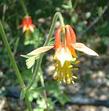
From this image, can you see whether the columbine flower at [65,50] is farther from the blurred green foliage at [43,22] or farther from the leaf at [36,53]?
the blurred green foliage at [43,22]

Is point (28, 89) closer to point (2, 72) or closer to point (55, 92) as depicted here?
point (55, 92)

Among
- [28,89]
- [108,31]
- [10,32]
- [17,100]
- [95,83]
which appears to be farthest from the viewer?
[95,83]

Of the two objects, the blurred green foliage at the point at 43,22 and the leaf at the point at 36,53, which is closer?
the leaf at the point at 36,53

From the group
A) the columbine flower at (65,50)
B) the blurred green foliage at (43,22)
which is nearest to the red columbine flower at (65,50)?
the columbine flower at (65,50)

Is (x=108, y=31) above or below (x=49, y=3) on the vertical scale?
below

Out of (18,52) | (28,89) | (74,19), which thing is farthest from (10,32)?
(28,89)

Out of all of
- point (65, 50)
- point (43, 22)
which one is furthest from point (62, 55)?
point (43, 22)

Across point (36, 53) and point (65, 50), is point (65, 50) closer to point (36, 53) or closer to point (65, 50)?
point (65, 50)

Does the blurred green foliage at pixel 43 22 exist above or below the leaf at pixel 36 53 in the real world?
below

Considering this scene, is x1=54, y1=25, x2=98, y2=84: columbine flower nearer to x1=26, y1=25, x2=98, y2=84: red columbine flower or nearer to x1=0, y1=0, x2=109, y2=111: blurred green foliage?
x1=26, y1=25, x2=98, y2=84: red columbine flower
